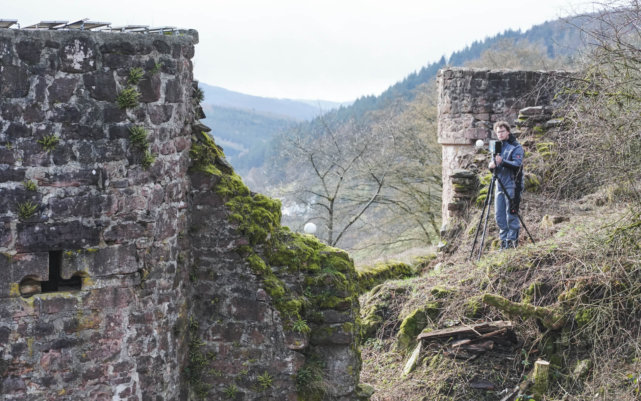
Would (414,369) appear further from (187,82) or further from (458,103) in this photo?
(458,103)

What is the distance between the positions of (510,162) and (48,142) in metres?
6.09

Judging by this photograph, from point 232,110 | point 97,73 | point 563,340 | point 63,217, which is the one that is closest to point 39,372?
point 63,217

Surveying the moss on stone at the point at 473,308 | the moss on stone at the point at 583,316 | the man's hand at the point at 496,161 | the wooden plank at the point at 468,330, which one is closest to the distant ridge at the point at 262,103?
the man's hand at the point at 496,161

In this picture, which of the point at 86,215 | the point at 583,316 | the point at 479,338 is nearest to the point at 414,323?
the point at 479,338

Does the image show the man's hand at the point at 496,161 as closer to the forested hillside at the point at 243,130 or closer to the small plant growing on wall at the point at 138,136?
the small plant growing on wall at the point at 138,136

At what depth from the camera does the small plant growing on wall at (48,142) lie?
4766mm

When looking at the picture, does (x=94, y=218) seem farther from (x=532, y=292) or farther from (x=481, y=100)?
(x=481, y=100)

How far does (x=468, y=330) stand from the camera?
772 cm

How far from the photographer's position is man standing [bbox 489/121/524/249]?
354 inches

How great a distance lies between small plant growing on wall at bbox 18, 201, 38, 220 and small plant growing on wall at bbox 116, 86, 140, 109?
3.16ft

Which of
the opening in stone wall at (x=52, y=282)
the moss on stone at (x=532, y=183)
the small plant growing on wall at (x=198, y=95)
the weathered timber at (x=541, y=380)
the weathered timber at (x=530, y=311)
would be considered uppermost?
the small plant growing on wall at (x=198, y=95)

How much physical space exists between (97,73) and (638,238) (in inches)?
218

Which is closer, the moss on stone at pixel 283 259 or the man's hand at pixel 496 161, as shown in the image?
the moss on stone at pixel 283 259

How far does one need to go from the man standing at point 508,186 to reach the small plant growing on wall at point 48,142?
576 centimetres
